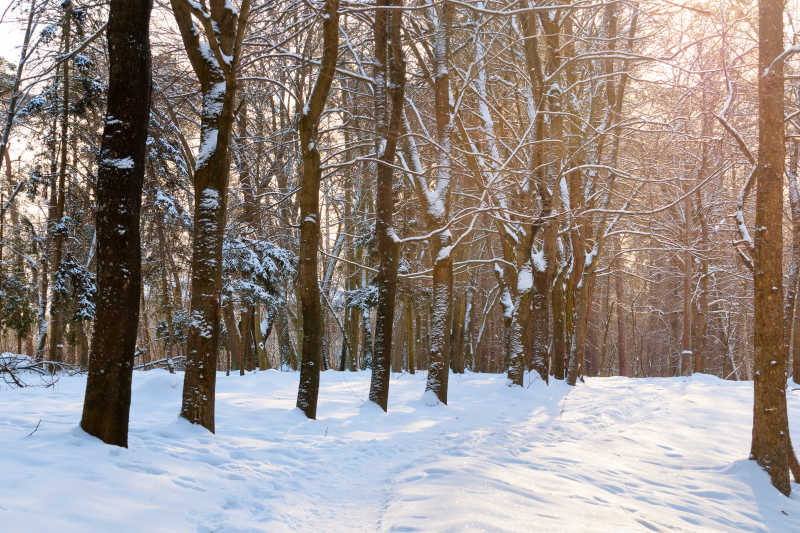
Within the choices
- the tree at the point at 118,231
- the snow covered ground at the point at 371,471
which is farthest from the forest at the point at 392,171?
the snow covered ground at the point at 371,471

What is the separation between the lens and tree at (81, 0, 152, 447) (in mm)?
4602

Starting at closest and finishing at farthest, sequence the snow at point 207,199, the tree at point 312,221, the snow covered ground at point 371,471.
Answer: the snow covered ground at point 371,471 → the snow at point 207,199 → the tree at point 312,221

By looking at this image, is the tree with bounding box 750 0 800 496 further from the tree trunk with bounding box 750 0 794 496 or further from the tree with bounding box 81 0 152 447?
the tree with bounding box 81 0 152 447

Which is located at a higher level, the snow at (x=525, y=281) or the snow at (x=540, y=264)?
the snow at (x=540, y=264)

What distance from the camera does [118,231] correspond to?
466 cm

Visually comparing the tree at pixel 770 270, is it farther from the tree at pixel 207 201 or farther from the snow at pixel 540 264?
the snow at pixel 540 264

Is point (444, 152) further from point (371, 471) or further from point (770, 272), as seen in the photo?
point (371, 471)

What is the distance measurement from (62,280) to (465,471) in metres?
15.0

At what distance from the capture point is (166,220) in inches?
613

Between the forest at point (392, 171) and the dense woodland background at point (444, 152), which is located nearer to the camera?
the forest at point (392, 171)

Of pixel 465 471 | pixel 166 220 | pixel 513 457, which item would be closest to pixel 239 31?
pixel 465 471

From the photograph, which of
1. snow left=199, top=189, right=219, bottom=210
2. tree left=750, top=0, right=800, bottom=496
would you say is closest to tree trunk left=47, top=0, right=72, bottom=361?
snow left=199, top=189, right=219, bottom=210

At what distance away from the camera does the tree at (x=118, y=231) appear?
460cm

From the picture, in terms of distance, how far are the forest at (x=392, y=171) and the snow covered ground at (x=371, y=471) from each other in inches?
13.2
